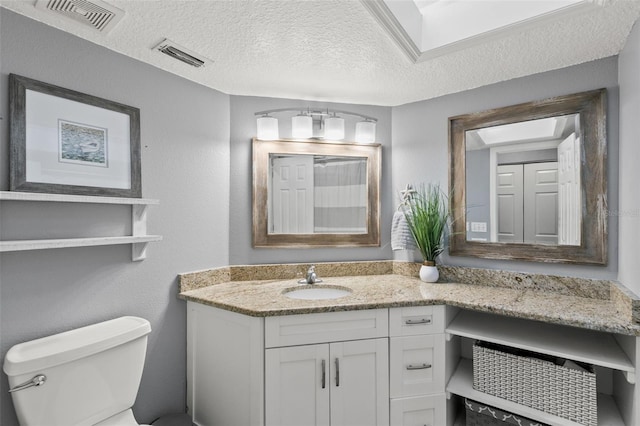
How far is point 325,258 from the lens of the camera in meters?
2.26

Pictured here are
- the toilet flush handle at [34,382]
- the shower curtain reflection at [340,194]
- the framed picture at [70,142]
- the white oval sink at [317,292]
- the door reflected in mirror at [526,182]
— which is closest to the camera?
the toilet flush handle at [34,382]

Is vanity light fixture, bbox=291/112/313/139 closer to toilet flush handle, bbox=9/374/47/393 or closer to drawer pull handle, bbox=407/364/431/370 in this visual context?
drawer pull handle, bbox=407/364/431/370

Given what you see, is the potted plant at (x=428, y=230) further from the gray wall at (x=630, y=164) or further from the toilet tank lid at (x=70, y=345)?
the toilet tank lid at (x=70, y=345)

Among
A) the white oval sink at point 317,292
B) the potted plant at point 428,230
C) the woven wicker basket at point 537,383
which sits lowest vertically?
the woven wicker basket at point 537,383

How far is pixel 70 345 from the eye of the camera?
1.27 m

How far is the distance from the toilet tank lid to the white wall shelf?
1.15 ft

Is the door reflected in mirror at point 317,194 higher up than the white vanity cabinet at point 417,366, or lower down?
higher up

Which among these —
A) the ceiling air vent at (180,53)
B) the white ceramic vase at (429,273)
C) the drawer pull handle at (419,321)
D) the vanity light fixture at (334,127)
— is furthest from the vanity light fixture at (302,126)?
the drawer pull handle at (419,321)

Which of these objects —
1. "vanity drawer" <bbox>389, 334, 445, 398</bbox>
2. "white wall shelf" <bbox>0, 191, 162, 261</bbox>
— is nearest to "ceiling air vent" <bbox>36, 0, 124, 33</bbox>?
"white wall shelf" <bbox>0, 191, 162, 261</bbox>

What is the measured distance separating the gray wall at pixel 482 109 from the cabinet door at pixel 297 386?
42.0 inches

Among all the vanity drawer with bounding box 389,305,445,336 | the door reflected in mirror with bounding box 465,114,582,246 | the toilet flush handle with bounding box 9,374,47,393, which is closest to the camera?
the toilet flush handle with bounding box 9,374,47,393

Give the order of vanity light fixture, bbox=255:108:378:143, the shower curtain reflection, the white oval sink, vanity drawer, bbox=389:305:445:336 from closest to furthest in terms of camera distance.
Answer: vanity drawer, bbox=389:305:445:336 → the white oval sink → vanity light fixture, bbox=255:108:378:143 → the shower curtain reflection

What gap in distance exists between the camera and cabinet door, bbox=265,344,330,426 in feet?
4.93

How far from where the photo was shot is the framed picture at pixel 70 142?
1.27 meters
